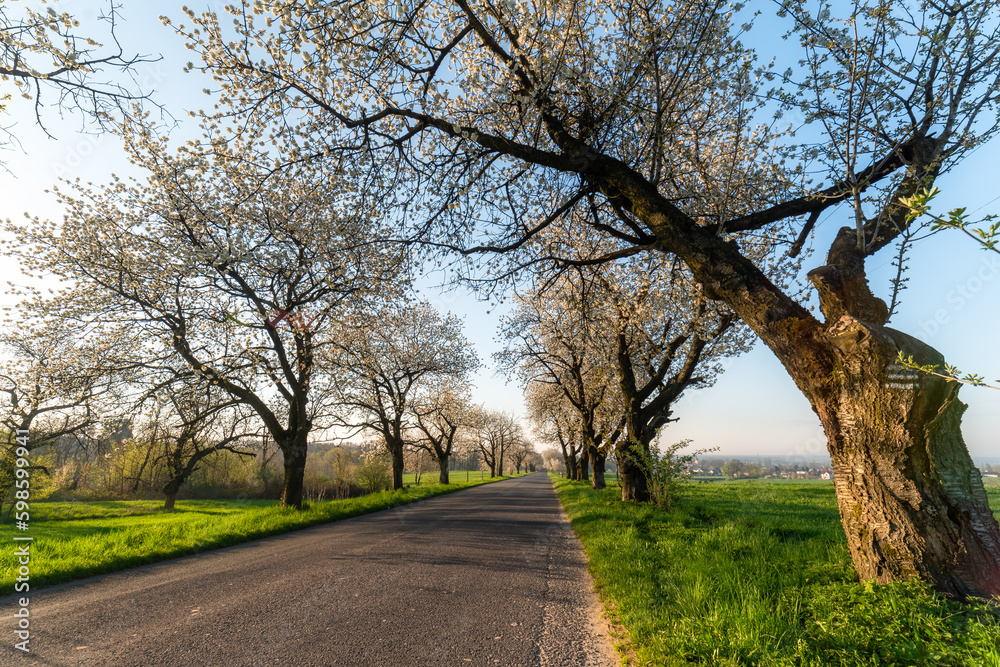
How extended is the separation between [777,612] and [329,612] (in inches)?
167

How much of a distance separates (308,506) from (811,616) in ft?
42.8

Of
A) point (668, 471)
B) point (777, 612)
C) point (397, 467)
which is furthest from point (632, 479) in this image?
point (397, 467)

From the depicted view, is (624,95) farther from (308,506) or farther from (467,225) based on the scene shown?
(308,506)

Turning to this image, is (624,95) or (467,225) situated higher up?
(624,95)

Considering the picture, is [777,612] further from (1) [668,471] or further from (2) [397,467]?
(2) [397,467]

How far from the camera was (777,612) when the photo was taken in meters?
3.28

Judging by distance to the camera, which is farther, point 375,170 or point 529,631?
point 375,170

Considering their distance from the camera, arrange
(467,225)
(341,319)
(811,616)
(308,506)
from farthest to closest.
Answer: (341,319) → (308,506) → (467,225) → (811,616)

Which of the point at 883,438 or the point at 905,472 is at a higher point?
the point at 883,438

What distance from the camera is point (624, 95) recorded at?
5.62 m

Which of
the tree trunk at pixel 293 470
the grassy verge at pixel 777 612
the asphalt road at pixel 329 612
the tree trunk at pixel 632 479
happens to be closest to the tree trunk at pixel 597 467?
the tree trunk at pixel 632 479

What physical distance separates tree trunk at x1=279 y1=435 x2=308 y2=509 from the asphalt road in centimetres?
553

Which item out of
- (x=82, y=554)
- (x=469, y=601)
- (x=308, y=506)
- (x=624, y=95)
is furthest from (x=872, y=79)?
(x=308, y=506)

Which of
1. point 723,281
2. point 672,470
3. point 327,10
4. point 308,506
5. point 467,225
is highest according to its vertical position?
point 327,10
